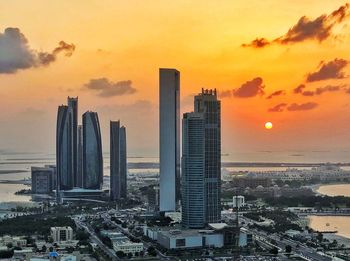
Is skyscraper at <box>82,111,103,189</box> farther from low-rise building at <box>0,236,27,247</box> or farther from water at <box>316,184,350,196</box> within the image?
low-rise building at <box>0,236,27,247</box>

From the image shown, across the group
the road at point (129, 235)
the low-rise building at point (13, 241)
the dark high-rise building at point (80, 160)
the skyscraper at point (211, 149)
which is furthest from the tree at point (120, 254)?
the dark high-rise building at point (80, 160)

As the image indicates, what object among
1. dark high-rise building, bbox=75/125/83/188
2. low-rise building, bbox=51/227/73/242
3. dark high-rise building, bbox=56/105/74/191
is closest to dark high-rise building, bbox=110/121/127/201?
dark high-rise building, bbox=75/125/83/188

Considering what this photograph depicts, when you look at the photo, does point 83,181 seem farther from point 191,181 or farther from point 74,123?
point 191,181

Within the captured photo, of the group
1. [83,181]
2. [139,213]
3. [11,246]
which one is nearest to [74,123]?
[83,181]

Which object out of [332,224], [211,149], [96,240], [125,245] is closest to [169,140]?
[211,149]

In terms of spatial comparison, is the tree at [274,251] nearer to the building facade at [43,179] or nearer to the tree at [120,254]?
the tree at [120,254]

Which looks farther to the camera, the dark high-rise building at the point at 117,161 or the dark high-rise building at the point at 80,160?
the dark high-rise building at the point at 80,160
